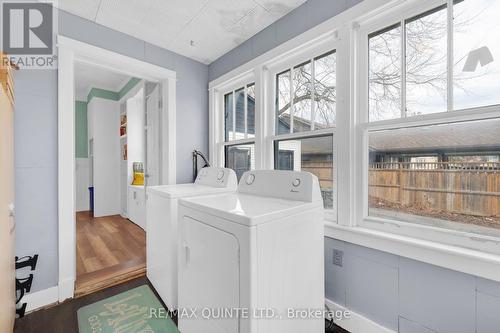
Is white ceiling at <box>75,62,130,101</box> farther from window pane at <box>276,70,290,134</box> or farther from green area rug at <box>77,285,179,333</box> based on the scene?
green area rug at <box>77,285,179,333</box>

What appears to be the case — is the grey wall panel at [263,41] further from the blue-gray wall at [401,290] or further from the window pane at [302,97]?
the window pane at [302,97]

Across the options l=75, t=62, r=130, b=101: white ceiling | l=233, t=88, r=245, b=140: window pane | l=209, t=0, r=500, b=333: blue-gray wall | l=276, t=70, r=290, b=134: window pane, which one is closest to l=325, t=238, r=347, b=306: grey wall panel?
l=209, t=0, r=500, b=333: blue-gray wall

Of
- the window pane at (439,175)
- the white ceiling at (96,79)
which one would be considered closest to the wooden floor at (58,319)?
the window pane at (439,175)

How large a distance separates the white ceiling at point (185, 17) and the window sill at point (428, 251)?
185cm

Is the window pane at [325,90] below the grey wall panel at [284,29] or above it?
below

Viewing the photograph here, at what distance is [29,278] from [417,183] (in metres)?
2.74

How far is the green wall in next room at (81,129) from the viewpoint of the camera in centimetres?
510

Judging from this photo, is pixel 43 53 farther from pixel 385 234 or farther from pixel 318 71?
pixel 385 234

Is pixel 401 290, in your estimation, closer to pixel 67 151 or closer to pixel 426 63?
pixel 426 63

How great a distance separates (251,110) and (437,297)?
6.94ft

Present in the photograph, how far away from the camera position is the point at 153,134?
9.67 feet

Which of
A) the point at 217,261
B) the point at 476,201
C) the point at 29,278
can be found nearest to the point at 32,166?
the point at 29,278

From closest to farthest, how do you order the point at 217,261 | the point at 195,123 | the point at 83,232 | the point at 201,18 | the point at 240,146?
the point at 217,261 < the point at 201,18 < the point at 240,146 < the point at 195,123 < the point at 83,232

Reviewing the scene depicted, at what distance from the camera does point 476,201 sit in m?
1.17
